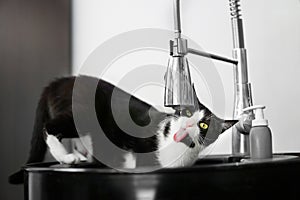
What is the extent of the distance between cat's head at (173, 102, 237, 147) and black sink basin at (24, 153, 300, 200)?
0.77 feet

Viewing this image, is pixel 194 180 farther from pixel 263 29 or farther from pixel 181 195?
pixel 263 29

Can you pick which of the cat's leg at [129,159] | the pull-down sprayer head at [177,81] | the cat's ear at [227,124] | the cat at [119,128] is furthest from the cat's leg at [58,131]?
the cat's ear at [227,124]

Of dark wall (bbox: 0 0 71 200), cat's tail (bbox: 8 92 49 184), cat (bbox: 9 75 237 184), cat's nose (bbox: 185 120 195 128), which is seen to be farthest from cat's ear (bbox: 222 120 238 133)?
dark wall (bbox: 0 0 71 200)

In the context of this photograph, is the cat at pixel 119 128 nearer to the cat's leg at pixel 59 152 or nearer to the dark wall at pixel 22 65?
the cat's leg at pixel 59 152

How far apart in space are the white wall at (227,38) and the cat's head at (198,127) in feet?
0.73

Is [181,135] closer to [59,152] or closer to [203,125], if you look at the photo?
[203,125]

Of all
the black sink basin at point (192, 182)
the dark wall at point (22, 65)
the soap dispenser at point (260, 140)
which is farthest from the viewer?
the dark wall at point (22, 65)

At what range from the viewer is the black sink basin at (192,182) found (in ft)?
1.55

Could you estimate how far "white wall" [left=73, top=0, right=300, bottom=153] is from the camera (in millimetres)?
958

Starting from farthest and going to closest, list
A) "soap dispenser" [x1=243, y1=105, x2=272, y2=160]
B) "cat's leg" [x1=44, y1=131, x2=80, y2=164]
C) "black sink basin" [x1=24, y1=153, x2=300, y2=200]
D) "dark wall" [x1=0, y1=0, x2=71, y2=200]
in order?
"dark wall" [x1=0, y1=0, x2=71, y2=200] → "cat's leg" [x1=44, y1=131, x2=80, y2=164] → "soap dispenser" [x1=243, y1=105, x2=272, y2=160] → "black sink basin" [x1=24, y1=153, x2=300, y2=200]

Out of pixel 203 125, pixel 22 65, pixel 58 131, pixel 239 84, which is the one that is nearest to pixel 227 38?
pixel 239 84

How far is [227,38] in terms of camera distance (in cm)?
111

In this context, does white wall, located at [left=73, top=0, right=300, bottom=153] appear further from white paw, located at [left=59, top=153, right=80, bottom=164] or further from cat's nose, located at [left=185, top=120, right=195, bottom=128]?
white paw, located at [left=59, top=153, right=80, bottom=164]

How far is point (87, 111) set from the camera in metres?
0.88
